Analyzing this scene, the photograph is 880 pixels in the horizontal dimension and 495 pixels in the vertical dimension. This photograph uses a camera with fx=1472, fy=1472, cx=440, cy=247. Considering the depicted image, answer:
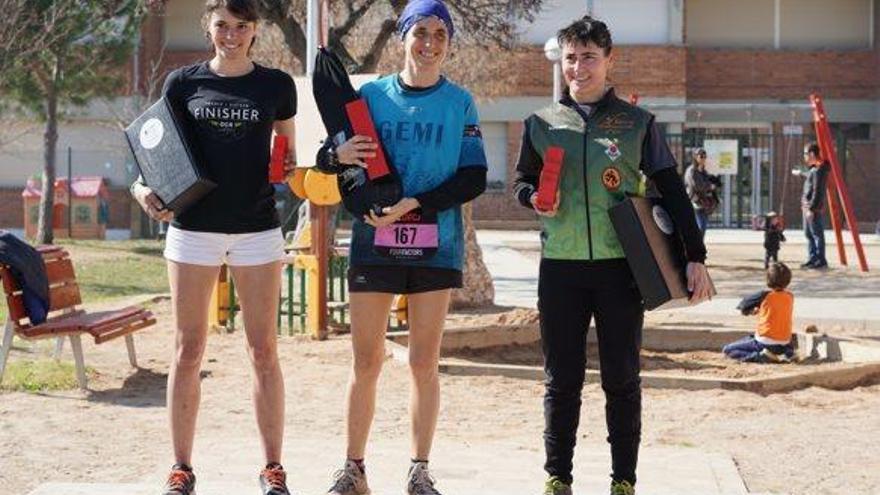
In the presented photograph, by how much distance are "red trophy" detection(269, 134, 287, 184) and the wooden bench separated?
445 cm

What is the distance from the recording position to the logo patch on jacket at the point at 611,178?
5.61 m

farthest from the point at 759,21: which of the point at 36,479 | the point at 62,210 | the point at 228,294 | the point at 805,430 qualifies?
the point at 36,479

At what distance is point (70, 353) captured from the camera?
38.9 ft

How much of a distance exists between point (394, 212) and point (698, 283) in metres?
1.20

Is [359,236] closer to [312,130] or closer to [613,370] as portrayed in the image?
[613,370]

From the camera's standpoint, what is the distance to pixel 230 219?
5633mm

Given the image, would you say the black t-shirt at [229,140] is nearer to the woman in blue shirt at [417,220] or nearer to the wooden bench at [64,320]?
the woman in blue shirt at [417,220]

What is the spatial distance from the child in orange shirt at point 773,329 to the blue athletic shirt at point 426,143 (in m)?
6.19

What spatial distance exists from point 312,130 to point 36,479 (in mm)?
5027

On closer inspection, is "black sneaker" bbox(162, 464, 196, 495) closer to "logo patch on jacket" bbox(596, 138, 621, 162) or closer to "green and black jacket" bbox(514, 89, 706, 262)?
"green and black jacket" bbox(514, 89, 706, 262)

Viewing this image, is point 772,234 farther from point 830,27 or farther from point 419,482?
point 830,27

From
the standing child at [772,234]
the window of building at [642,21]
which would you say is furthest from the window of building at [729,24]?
the standing child at [772,234]

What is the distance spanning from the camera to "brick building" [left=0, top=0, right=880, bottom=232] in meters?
40.8

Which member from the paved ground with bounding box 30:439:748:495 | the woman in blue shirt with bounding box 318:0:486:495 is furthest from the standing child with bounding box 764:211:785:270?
the woman in blue shirt with bounding box 318:0:486:495
